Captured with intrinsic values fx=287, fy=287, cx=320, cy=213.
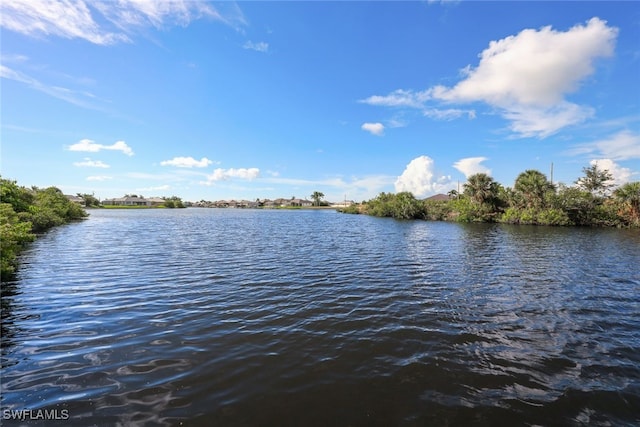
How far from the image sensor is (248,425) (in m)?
4.69

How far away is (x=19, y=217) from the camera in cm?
3009

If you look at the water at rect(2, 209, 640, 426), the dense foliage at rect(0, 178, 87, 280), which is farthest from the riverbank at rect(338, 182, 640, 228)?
the dense foliage at rect(0, 178, 87, 280)

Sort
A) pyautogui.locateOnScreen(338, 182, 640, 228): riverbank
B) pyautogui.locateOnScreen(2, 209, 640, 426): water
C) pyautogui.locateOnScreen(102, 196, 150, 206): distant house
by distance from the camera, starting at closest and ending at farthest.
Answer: pyautogui.locateOnScreen(2, 209, 640, 426): water, pyautogui.locateOnScreen(338, 182, 640, 228): riverbank, pyautogui.locateOnScreen(102, 196, 150, 206): distant house

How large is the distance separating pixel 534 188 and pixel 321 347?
5974 centimetres

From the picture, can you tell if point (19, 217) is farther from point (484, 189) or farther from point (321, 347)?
point (484, 189)

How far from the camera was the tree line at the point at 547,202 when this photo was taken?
46.6m

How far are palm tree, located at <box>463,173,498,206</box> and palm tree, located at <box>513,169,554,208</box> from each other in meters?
5.62

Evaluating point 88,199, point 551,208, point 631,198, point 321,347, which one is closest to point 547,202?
point 551,208

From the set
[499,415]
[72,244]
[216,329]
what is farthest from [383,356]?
[72,244]

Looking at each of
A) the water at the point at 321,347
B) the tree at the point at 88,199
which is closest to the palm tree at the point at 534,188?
the water at the point at 321,347

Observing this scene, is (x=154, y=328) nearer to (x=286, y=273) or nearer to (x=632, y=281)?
(x=286, y=273)

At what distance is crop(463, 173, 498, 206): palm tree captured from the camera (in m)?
60.0

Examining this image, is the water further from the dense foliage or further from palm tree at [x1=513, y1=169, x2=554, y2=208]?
palm tree at [x1=513, y1=169, x2=554, y2=208]

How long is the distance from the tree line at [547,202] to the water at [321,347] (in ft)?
137
